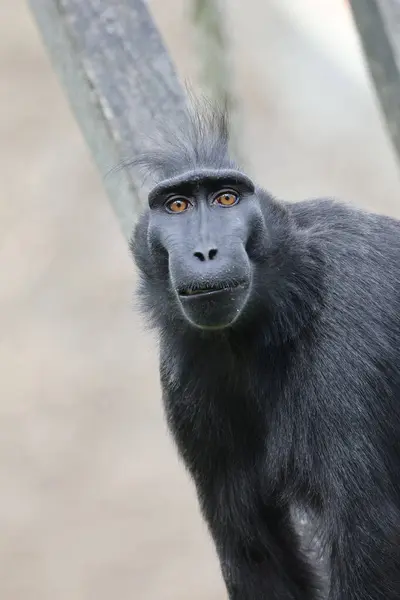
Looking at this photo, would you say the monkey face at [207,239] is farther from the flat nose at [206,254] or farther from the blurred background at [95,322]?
the blurred background at [95,322]

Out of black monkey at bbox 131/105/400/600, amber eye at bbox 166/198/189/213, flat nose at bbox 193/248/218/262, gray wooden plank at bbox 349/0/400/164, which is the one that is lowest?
black monkey at bbox 131/105/400/600

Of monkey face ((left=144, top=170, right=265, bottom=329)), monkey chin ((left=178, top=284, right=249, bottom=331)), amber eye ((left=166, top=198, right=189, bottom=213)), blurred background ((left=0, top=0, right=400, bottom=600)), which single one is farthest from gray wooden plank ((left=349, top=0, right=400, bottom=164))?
blurred background ((left=0, top=0, right=400, bottom=600))

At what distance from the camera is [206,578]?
36.0 feet

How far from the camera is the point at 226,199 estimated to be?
14.7 feet

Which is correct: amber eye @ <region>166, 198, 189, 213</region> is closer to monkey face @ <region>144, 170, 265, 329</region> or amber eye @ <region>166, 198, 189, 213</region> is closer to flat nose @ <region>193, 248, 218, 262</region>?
monkey face @ <region>144, 170, 265, 329</region>

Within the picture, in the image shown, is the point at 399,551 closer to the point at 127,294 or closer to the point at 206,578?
the point at 206,578

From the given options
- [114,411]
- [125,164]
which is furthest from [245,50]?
[125,164]

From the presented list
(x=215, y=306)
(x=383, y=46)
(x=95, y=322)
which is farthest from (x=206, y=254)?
(x=95, y=322)

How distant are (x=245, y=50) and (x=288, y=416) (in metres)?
10.0

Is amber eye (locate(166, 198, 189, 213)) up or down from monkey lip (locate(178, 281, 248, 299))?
up

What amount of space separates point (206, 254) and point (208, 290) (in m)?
0.15

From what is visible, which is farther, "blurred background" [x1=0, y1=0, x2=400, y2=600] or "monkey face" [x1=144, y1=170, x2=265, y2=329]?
"blurred background" [x1=0, y1=0, x2=400, y2=600]

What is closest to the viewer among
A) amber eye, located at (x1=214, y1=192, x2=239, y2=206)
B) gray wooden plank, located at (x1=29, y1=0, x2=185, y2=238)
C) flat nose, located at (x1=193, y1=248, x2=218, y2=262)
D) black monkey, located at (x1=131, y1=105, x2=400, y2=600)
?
flat nose, located at (x1=193, y1=248, x2=218, y2=262)

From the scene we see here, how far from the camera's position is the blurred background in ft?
36.0
